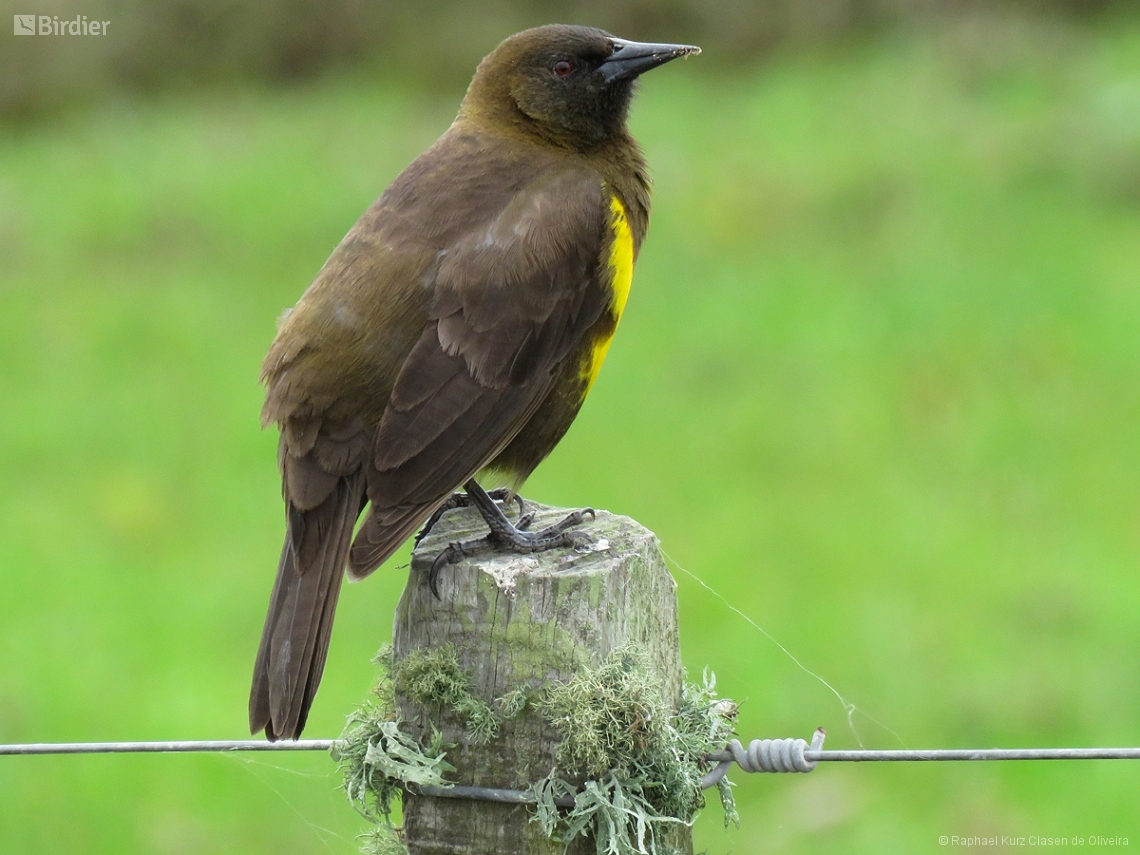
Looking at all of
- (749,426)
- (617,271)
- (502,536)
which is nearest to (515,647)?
(502,536)

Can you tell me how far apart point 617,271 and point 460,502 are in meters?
0.62

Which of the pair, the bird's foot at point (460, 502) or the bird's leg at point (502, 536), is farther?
the bird's foot at point (460, 502)

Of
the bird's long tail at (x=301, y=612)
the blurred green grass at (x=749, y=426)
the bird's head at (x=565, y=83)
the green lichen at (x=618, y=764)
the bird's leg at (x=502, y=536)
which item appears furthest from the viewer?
the blurred green grass at (x=749, y=426)

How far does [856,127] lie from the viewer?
43.8 feet

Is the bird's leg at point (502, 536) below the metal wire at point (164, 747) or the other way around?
the other way around

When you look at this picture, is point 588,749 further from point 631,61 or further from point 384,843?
point 631,61

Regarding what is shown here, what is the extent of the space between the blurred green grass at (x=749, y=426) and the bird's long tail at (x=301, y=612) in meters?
0.13

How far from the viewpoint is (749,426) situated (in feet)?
30.5

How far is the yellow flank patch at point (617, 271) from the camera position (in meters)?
3.88

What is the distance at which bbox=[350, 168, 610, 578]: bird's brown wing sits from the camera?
11.4ft

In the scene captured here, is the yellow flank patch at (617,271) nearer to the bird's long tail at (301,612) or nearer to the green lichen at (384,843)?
the bird's long tail at (301,612)

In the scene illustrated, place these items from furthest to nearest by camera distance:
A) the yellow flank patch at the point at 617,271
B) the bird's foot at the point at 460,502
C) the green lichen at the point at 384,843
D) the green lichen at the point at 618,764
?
the yellow flank patch at the point at 617,271, the bird's foot at the point at 460,502, the green lichen at the point at 384,843, the green lichen at the point at 618,764

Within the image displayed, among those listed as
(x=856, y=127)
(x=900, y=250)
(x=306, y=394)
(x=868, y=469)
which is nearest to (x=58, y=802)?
(x=306, y=394)

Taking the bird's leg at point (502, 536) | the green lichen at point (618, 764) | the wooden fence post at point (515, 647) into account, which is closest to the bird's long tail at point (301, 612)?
the bird's leg at point (502, 536)
